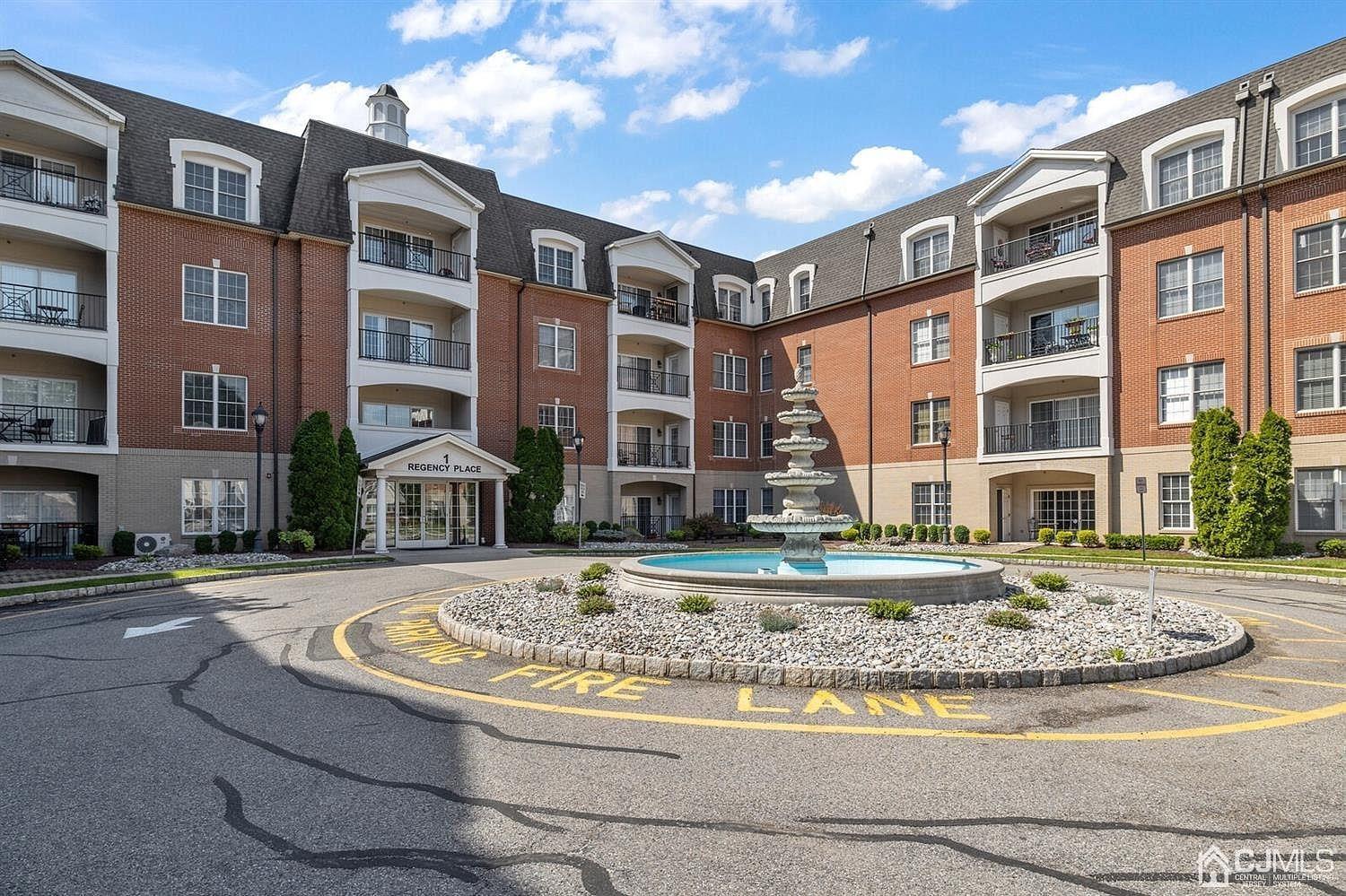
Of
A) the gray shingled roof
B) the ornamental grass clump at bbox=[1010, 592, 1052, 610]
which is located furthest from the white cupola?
the ornamental grass clump at bbox=[1010, 592, 1052, 610]

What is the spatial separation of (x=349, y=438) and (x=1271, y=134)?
31381 mm

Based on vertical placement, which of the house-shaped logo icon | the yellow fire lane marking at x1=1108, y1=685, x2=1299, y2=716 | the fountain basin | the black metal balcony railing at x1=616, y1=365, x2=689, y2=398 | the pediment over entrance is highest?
the black metal balcony railing at x1=616, y1=365, x2=689, y2=398

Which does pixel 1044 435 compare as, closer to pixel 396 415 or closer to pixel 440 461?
pixel 440 461

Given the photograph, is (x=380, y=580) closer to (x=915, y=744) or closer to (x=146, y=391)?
(x=146, y=391)

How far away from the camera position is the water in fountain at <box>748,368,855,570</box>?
1572cm

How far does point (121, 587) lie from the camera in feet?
57.0

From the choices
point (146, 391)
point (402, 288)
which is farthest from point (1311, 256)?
point (146, 391)

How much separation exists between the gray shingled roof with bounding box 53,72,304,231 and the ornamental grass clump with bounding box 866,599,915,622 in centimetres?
2608

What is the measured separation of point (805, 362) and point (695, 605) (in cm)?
2972

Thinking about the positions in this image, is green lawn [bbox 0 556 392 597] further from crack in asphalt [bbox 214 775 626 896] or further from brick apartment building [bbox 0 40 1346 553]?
crack in asphalt [bbox 214 775 626 896]

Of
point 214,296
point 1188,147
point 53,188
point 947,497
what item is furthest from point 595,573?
point 1188,147

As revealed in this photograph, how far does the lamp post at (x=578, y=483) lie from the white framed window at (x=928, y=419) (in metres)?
14.4

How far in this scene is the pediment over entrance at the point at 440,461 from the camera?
27953 mm

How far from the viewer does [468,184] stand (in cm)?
3425
